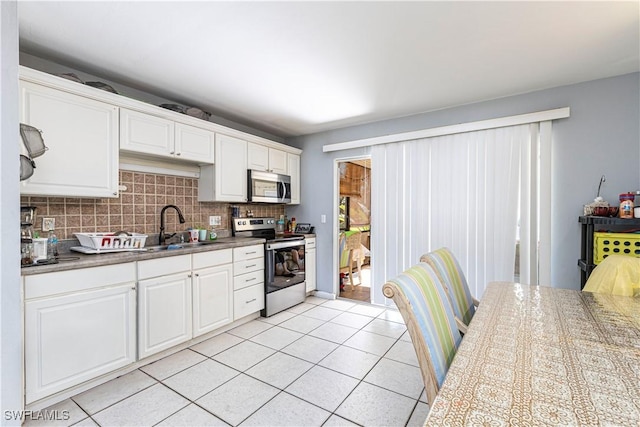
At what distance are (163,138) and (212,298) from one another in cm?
155

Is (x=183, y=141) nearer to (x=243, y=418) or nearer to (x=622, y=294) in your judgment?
(x=243, y=418)

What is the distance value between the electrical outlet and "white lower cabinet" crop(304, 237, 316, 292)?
2580 millimetres

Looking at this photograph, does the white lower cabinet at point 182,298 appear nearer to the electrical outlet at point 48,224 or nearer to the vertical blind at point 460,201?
the electrical outlet at point 48,224

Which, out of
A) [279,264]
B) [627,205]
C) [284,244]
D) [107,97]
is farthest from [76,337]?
[627,205]

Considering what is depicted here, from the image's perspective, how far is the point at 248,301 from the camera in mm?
3123

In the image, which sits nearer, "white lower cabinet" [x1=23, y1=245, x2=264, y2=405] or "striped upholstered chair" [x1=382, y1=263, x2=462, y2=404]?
"striped upholstered chair" [x1=382, y1=263, x2=462, y2=404]

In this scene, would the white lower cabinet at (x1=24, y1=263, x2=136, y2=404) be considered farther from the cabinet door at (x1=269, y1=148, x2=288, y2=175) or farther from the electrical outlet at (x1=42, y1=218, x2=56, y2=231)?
the cabinet door at (x1=269, y1=148, x2=288, y2=175)

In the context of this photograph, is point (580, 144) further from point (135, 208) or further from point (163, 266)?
point (135, 208)

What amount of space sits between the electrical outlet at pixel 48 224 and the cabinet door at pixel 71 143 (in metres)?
0.32

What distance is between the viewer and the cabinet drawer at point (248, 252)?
9.83 ft

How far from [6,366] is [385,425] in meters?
1.78

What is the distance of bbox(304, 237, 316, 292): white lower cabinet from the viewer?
399 cm

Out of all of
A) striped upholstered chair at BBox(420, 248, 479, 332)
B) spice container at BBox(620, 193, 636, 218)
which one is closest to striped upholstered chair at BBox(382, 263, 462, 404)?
striped upholstered chair at BBox(420, 248, 479, 332)

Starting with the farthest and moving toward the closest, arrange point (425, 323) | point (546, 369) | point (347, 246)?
point (347, 246) < point (425, 323) < point (546, 369)
